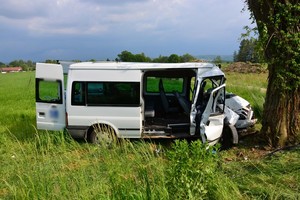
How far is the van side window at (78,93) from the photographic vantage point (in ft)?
27.1

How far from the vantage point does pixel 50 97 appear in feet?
28.1

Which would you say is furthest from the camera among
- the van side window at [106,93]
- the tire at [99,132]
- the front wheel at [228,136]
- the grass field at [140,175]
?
the van side window at [106,93]

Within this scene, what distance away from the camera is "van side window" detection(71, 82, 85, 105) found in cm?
825

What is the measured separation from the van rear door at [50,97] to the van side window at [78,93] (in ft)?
1.11

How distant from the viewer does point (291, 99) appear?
7.37m

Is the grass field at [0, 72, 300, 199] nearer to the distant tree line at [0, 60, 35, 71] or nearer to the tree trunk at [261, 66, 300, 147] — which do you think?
the tree trunk at [261, 66, 300, 147]

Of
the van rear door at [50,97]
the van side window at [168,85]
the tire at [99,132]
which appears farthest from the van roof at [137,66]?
the van side window at [168,85]

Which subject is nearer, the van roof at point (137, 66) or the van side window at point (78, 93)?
the van roof at point (137, 66)

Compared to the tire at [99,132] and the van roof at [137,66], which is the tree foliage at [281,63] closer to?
the van roof at [137,66]

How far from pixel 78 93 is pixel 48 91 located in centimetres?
86

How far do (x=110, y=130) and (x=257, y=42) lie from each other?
4127 millimetres

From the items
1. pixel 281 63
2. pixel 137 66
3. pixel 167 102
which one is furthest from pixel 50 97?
pixel 281 63

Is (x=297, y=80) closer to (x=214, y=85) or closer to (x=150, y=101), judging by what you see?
(x=214, y=85)

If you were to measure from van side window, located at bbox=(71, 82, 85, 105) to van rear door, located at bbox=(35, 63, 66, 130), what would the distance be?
1.11 ft
